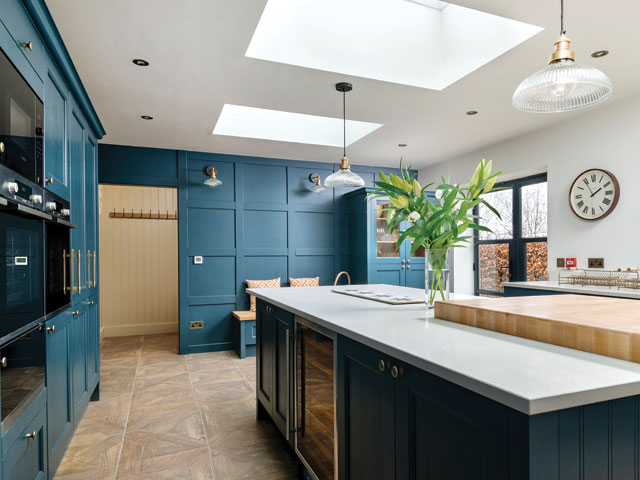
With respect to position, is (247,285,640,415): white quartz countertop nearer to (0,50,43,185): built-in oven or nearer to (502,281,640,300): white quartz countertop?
(0,50,43,185): built-in oven

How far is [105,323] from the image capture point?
5852 mm

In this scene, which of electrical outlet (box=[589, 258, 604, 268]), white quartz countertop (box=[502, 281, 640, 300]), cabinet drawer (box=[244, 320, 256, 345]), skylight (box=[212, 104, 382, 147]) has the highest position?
skylight (box=[212, 104, 382, 147])

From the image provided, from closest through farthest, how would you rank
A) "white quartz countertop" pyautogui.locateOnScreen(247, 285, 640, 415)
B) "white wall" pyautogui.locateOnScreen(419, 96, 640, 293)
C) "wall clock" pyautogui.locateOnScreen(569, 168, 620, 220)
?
"white quartz countertop" pyautogui.locateOnScreen(247, 285, 640, 415), "white wall" pyautogui.locateOnScreen(419, 96, 640, 293), "wall clock" pyautogui.locateOnScreen(569, 168, 620, 220)

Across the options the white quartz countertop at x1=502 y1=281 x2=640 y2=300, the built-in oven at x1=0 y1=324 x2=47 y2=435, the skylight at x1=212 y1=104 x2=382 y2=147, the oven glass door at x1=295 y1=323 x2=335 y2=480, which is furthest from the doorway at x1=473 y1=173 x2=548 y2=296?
the built-in oven at x1=0 y1=324 x2=47 y2=435

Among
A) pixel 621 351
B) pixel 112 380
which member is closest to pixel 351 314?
pixel 621 351

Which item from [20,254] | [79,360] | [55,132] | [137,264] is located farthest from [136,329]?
[20,254]

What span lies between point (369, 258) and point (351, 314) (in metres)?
3.69

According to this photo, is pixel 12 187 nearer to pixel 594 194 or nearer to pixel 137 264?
pixel 594 194

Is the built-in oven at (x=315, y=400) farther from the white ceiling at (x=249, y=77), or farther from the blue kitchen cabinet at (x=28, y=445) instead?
the white ceiling at (x=249, y=77)

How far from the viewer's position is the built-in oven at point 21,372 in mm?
1414

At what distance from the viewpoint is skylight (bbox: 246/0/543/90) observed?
2740mm

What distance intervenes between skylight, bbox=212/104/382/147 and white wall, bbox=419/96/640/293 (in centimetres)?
164

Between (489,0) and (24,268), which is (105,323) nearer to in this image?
(24,268)

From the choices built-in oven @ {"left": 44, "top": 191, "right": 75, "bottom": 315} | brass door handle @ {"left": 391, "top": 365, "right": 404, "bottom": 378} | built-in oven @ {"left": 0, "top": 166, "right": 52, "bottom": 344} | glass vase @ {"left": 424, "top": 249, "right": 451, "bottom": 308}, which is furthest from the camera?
built-in oven @ {"left": 44, "top": 191, "right": 75, "bottom": 315}
